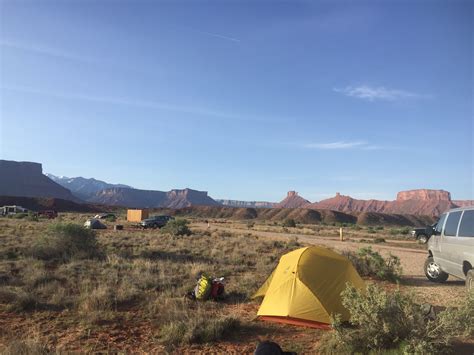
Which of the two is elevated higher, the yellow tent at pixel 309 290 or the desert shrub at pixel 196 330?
the yellow tent at pixel 309 290

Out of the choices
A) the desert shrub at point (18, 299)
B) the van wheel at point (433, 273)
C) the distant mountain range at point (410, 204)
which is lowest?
the desert shrub at point (18, 299)

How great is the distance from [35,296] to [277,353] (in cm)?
702

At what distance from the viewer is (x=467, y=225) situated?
966 centimetres

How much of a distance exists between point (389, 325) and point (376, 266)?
8791 mm

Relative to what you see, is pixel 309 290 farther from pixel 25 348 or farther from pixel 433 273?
pixel 433 273

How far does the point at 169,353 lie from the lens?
6.82 meters

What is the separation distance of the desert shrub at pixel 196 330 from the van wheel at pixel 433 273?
26.6ft

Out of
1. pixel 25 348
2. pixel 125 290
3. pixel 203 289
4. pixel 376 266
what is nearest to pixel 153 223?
pixel 376 266

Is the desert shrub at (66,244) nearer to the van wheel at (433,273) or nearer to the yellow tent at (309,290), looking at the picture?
the yellow tent at (309,290)

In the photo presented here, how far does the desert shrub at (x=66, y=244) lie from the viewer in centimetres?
1672

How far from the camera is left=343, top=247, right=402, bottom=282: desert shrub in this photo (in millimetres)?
13930

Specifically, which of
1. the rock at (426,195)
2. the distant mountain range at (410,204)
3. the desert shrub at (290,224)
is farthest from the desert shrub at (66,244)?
the rock at (426,195)

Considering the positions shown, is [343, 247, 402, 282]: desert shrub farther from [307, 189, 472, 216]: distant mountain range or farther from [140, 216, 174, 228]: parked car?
[307, 189, 472, 216]: distant mountain range

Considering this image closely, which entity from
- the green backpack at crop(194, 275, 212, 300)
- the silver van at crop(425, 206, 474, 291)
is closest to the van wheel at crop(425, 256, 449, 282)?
the silver van at crop(425, 206, 474, 291)
